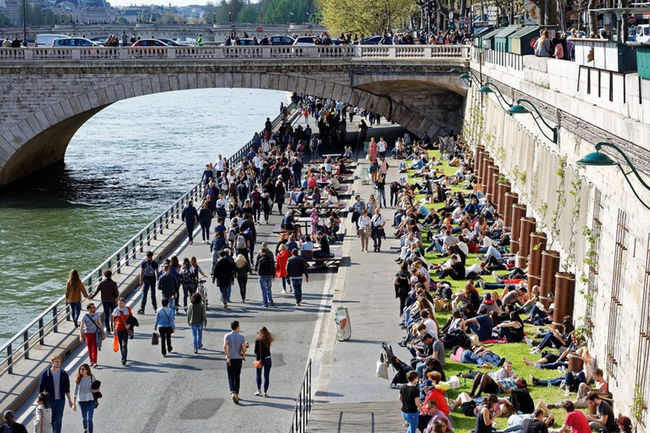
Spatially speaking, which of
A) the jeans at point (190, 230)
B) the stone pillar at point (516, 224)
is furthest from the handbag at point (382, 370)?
the jeans at point (190, 230)

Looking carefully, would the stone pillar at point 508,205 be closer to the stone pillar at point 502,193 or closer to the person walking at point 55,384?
the stone pillar at point 502,193

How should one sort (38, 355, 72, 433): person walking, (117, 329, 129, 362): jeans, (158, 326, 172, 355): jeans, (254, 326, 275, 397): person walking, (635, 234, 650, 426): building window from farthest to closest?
(158, 326, 172, 355): jeans < (117, 329, 129, 362): jeans < (254, 326, 275, 397): person walking < (38, 355, 72, 433): person walking < (635, 234, 650, 426): building window

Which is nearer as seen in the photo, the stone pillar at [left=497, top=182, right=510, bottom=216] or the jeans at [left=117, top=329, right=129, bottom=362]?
the jeans at [left=117, top=329, right=129, bottom=362]

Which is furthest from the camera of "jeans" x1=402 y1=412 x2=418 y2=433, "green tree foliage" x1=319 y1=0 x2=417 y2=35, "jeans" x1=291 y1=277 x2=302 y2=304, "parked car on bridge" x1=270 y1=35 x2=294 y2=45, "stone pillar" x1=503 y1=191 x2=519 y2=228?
"green tree foliage" x1=319 y1=0 x2=417 y2=35

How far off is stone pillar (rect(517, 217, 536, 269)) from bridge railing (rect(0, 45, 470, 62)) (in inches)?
1009

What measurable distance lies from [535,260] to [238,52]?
31244 mm

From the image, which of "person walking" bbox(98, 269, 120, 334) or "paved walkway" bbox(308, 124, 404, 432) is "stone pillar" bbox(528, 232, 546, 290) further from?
"person walking" bbox(98, 269, 120, 334)

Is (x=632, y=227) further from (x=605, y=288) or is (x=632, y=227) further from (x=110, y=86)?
(x=110, y=86)

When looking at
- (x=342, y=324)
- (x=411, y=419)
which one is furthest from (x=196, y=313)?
(x=411, y=419)

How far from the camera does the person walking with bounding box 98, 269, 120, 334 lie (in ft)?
80.0

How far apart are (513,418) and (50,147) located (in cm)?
4733

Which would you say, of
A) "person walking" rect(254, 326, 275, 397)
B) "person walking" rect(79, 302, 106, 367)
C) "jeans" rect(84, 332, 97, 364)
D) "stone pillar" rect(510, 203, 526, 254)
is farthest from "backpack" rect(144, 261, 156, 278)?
"stone pillar" rect(510, 203, 526, 254)

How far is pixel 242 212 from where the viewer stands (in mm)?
34969

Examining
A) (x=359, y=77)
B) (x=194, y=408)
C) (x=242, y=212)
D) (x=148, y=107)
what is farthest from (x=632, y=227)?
(x=148, y=107)
